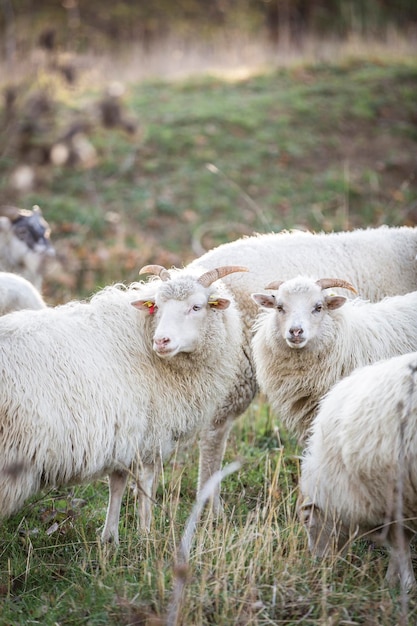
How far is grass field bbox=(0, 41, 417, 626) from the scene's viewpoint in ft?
10.7

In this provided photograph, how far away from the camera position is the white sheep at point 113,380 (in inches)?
148

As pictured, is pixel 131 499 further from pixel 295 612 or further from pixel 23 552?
pixel 295 612

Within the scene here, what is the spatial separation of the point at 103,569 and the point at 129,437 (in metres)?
0.82

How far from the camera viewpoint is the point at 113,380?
4.13 metres

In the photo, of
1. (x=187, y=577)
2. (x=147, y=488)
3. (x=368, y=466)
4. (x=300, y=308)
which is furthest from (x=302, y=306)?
(x=187, y=577)

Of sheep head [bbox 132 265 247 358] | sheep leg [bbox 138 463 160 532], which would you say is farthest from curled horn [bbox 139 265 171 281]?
sheep leg [bbox 138 463 160 532]

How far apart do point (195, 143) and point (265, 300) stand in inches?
339

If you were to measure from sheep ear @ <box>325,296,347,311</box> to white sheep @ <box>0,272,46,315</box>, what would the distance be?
219cm

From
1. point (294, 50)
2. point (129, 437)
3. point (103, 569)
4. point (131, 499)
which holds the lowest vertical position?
point (131, 499)

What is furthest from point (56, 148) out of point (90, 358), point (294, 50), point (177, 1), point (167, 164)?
point (177, 1)

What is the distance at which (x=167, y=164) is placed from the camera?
40.9 ft

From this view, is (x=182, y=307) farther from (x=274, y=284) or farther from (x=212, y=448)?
(x=212, y=448)

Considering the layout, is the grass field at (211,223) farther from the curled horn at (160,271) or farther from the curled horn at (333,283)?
the curled horn at (160,271)

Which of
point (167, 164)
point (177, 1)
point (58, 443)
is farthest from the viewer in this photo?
point (177, 1)
